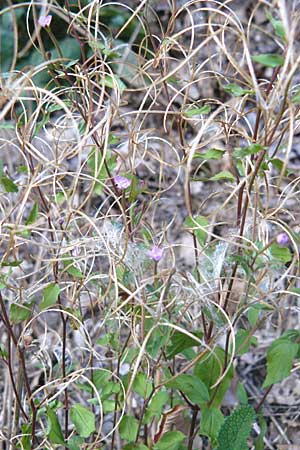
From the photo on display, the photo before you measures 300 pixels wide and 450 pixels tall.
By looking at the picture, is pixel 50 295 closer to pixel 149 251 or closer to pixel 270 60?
pixel 149 251

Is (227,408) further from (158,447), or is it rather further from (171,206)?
(171,206)

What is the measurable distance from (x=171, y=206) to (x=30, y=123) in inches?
41.7

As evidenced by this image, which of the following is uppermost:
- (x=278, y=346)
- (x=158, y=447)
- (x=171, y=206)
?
(x=278, y=346)

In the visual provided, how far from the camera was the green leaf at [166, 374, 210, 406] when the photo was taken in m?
0.83

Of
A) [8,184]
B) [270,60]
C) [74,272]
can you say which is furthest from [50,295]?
[270,60]

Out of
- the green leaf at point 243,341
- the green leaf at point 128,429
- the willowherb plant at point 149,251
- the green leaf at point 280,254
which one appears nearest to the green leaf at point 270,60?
the willowherb plant at point 149,251

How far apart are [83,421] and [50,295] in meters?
0.16

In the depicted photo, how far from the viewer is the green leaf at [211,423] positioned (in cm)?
86

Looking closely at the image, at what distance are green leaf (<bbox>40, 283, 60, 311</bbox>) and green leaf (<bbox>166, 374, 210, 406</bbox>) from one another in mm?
161

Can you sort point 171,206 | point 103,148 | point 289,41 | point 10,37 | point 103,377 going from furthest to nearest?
1. point 10,37
2. point 171,206
3. point 103,377
4. point 103,148
5. point 289,41

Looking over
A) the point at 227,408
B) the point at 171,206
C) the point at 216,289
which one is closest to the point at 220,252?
the point at 216,289

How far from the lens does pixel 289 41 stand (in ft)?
1.97

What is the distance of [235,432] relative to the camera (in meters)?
0.84

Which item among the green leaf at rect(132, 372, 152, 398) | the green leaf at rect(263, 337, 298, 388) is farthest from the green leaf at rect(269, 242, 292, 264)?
the green leaf at rect(132, 372, 152, 398)
